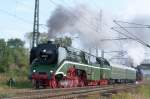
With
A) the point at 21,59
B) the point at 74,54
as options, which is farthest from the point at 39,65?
the point at 21,59

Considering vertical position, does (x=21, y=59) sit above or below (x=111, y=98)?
above

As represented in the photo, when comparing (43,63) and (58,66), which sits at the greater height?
(43,63)

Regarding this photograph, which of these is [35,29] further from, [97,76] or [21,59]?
[21,59]

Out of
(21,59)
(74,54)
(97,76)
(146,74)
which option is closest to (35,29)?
(74,54)

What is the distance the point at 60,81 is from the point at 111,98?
969cm

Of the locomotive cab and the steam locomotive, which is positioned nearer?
the locomotive cab

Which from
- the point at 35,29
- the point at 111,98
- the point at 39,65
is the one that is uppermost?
the point at 35,29

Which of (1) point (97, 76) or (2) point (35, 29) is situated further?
(1) point (97, 76)

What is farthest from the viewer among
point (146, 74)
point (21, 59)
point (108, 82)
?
point (146, 74)

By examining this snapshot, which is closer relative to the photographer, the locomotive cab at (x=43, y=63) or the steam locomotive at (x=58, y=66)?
the locomotive cab at (x=43, y=63)

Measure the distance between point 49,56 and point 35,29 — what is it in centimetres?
639

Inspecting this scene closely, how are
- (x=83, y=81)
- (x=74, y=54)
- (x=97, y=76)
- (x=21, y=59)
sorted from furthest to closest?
(x=21, y=59), (x=97, y=76), (x=83, y=81), (x=74, y=54)

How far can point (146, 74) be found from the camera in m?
136

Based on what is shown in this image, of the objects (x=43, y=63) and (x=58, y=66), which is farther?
(x=43, y=63)
